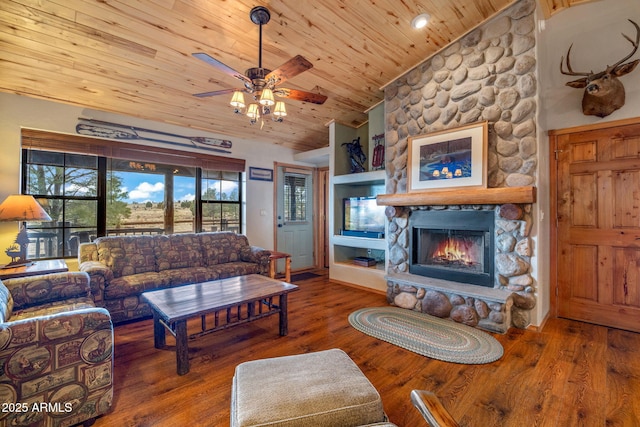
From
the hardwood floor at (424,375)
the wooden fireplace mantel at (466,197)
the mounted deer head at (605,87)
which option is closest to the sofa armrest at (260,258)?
the hardwood floor at (424,375)

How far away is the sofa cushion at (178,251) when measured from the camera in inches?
144

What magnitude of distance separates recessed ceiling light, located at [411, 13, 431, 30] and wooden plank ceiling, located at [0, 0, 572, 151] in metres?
0.05

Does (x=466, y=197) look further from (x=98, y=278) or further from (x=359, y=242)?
(x=98, y=278)

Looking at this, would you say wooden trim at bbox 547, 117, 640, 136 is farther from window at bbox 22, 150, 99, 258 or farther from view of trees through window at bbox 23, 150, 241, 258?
window at bbox 22, 150, 99, 258

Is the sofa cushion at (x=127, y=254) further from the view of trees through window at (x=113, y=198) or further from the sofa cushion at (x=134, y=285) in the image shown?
the view of trees through window at (x=113, y=198)

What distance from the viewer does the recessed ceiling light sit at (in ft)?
9.36

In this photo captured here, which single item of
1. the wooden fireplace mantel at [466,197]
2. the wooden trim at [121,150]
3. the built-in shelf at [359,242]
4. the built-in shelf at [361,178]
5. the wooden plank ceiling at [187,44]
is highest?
the wooden plank ceiling at [187,44]

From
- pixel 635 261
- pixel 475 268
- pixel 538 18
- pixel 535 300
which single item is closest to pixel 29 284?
pixel 475 268

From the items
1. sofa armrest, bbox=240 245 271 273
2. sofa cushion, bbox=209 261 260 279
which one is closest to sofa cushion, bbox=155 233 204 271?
sofa cushion, bbox=209 261 260 279

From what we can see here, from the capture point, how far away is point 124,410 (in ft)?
5.70

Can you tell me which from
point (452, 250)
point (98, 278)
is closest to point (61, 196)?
point (98, 278)

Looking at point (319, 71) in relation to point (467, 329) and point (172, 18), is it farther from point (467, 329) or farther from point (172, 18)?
point (467, 329)

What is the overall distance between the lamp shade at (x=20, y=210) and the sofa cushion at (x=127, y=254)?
70 centimetres

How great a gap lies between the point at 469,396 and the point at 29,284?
3344mm
